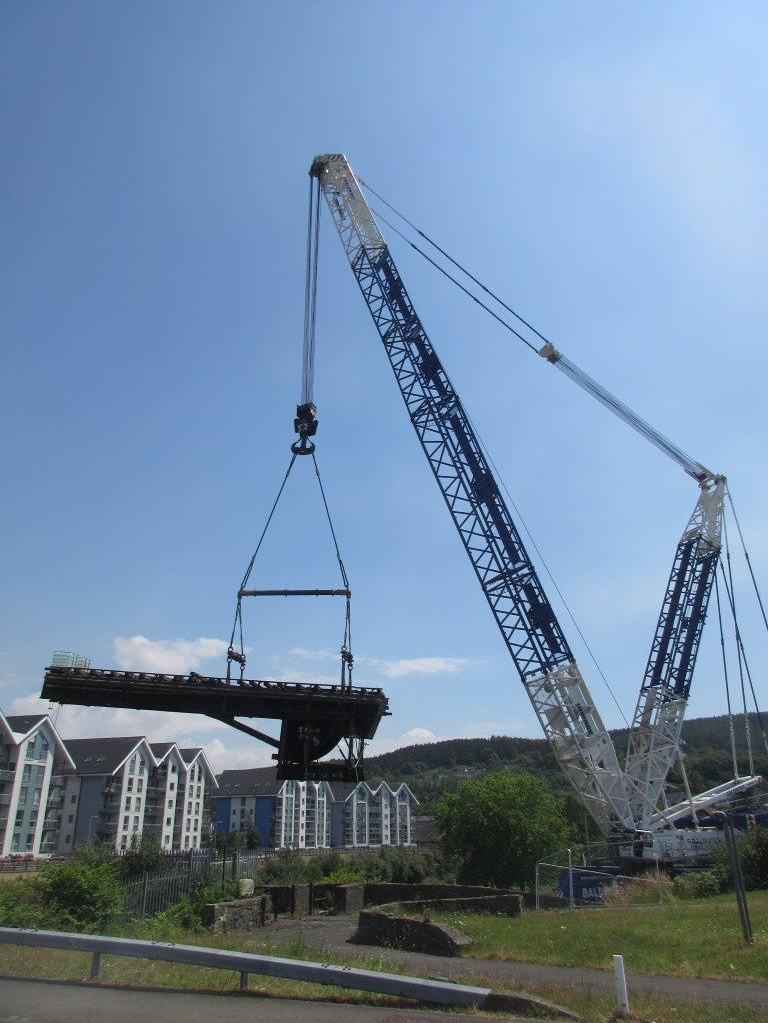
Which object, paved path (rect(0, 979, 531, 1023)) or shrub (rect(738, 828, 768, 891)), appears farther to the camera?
shrub (rect(738, 828, 768, 891))

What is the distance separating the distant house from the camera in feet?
352

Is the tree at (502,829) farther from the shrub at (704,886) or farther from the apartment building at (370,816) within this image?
the apartment building at (370,816)

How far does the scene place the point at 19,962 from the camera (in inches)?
378

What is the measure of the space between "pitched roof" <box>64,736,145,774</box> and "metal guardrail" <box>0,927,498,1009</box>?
257 ft

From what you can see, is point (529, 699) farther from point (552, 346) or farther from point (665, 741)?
point (552, 346)

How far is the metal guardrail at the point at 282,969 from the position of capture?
750 cm

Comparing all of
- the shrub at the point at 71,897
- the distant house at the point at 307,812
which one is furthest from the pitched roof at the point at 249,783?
the shrub at the point at 71,897

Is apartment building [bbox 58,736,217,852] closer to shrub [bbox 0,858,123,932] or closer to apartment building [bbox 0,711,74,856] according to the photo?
apartment building [bbox 0,711,74,856]

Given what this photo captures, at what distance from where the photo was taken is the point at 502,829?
50.8 meters

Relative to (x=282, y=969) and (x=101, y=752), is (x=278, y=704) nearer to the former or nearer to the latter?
(x=282, y=969)

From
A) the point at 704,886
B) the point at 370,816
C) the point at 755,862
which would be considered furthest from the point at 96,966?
the point at 370,816

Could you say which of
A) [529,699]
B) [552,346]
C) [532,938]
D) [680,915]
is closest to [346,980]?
[532,938]

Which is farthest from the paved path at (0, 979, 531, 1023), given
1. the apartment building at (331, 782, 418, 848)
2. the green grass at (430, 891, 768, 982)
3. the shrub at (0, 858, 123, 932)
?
the apartment building at (331, 782, 418, 848)

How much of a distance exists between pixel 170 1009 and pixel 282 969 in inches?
47.8
